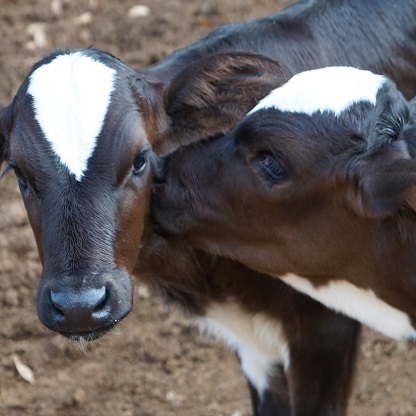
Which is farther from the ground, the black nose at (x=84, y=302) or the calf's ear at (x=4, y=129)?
the calf's ear at (x=4, y=129)

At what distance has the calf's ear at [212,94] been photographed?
4.13 metres

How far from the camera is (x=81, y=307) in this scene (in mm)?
3598

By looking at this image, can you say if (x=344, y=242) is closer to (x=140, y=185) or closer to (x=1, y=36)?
(x=140, y=185)

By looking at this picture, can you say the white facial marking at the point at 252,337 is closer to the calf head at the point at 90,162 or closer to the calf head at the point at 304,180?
the calf head at the point at 304,180

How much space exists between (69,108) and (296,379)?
1.54 m

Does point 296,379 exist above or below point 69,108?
below

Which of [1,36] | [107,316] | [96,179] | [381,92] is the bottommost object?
[1,36]

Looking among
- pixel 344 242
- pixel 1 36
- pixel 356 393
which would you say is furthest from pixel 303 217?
pixel 1 36

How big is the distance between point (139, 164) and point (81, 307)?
1.98ft

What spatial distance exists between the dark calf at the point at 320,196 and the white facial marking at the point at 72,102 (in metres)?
0.44

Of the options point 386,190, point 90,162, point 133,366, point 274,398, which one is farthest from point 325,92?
point 133,366

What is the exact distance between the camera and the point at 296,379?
450 centimetres


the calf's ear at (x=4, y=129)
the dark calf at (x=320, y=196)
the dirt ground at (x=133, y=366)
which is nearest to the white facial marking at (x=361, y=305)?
the dark calf at (x=320, y=196)

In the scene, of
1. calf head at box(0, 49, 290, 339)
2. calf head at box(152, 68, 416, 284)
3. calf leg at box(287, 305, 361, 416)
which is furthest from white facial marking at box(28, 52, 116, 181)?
calf leg at box(287, 305, 361, 416)
